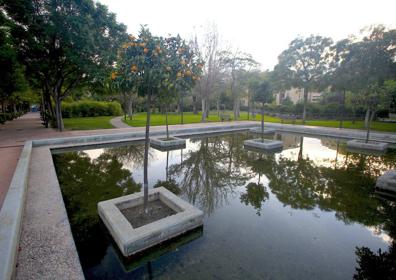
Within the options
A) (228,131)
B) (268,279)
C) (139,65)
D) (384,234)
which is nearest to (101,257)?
(268,279)

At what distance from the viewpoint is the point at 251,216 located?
149 inches

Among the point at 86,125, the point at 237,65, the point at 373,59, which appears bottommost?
the point at 86,125

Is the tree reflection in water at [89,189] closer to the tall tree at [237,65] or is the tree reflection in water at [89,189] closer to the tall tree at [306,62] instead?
the tall tree at [237,65]

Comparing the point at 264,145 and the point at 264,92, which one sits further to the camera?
Result: the point at 264,92

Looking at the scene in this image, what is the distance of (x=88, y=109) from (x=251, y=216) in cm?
2659

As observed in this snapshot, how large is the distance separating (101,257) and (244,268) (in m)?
1.87

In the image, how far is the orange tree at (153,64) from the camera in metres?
2.80

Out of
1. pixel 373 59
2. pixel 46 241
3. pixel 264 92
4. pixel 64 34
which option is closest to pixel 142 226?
pixel 46 241

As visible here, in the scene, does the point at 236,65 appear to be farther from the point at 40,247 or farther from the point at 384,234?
the point at 40,247

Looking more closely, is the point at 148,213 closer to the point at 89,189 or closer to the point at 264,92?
the point at 89,189

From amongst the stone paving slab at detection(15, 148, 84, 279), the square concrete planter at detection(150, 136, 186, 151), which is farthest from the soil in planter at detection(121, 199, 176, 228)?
the square concrete planter at detection(150, 136, 186, 151)

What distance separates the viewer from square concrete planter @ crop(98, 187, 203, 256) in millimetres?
2672

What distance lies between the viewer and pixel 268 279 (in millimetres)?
2348

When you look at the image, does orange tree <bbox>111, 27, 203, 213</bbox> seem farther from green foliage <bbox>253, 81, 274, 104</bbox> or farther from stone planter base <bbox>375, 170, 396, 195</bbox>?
green foliage <bbox>253, 81, 274, 104</bbox>
